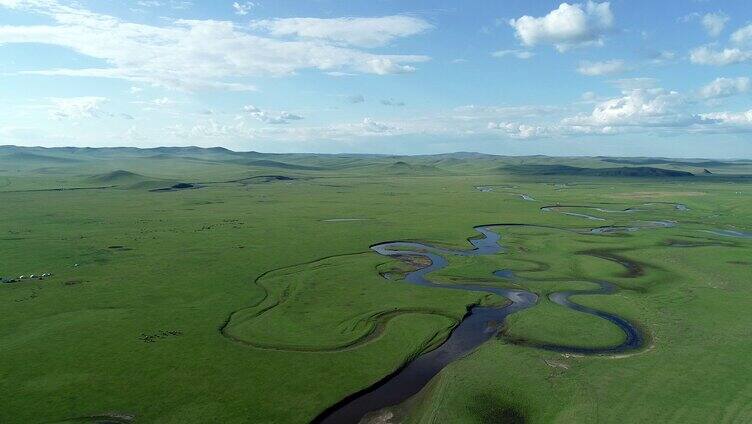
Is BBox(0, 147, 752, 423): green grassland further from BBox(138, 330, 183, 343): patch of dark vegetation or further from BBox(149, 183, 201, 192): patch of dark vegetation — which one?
BBox(149, 183, 201, 192): patch of dark vegetation

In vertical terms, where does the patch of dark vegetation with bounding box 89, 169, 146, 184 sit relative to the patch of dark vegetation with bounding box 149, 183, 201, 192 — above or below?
above

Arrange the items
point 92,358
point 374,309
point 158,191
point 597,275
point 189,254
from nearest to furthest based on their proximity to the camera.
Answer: point 92,358 → point 374,309 → point 597,275 → point 189,254 → point 158,191

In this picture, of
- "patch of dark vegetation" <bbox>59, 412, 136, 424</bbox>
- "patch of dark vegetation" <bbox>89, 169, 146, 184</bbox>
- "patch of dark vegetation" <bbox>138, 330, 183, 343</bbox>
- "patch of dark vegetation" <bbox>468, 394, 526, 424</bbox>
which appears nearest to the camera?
"patch of dark vegetation" <bbox>59, 412, 136, 424</bbox>

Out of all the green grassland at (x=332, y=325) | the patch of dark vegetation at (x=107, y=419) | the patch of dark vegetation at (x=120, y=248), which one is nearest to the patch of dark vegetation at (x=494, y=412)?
the green grassland at (x=332, y=325)

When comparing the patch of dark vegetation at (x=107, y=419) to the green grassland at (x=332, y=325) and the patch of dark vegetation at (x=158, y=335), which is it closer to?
the green grassland at (x=332, y=325)

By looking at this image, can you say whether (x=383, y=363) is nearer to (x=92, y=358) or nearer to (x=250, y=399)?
(x=250, y=399)

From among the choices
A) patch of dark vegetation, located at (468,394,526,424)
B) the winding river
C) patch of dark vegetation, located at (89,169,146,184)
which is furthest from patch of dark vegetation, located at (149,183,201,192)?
patch of dark vegetation, located at (468,394,526,424)

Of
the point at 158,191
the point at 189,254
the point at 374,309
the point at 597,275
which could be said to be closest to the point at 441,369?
the point at 374,309
